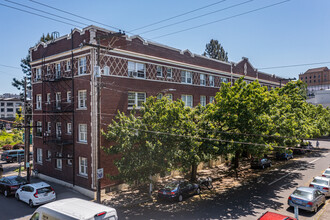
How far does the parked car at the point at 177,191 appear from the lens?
1975cm

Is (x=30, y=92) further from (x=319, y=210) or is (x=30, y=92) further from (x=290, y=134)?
(x=319, y=210)

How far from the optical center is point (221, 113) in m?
19.9

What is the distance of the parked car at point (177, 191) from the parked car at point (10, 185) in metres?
13.8

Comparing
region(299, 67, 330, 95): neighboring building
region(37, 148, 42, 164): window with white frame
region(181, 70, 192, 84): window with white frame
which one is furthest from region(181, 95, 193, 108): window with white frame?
region(299, 67, 330, 95): neighboring building

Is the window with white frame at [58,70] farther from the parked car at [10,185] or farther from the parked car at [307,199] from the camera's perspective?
the parked car at [307,199]

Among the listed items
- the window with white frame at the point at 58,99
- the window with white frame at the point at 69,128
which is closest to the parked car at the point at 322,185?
the window with white frame at the point at 69,128

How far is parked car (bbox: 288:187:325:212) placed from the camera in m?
16.9

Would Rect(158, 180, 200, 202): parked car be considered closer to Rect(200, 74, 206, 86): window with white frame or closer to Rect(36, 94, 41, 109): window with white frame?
Rect(200, 74, 206, 86): window with white frame

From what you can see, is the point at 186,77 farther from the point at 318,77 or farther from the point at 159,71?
the point at 318,77

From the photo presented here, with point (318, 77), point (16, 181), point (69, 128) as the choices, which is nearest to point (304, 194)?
point (69, 128)

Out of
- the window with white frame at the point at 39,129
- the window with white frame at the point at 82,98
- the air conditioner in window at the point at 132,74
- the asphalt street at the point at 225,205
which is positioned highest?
the air conditioner in window at the point at 132,74

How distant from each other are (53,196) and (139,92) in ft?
41.3

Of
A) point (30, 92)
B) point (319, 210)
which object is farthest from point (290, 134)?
point (30, 92)

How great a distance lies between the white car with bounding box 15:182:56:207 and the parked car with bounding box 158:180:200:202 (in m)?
9.28
